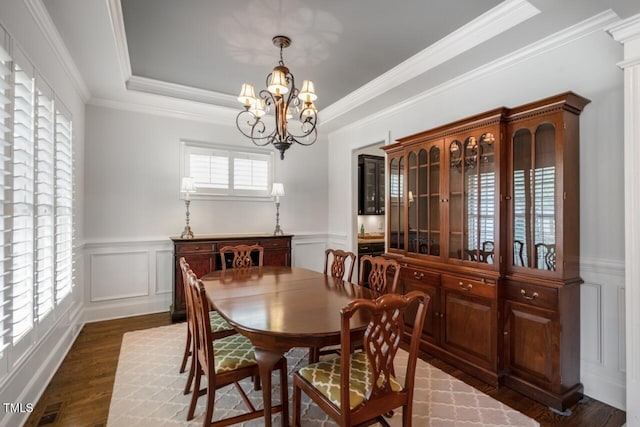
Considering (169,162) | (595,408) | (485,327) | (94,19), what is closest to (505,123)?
(485,327)

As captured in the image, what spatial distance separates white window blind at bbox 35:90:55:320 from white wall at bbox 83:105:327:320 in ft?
4.92

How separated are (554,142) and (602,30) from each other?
85cm

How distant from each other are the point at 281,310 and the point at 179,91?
341 centimetres

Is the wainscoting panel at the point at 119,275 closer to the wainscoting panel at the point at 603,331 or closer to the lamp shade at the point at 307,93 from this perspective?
the lamp shade at the point at 307,93

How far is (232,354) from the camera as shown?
2.00 metres

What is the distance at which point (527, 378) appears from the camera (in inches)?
93.4

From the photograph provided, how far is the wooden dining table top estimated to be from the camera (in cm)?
163

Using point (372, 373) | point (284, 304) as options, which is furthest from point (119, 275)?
point (372, 373)

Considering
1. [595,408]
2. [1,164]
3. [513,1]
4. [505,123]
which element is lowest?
[595,408]

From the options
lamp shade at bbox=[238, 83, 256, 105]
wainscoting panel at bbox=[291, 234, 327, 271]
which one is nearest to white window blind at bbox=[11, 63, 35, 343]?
lamp shade at bbox=[238, 83, 256, 105]

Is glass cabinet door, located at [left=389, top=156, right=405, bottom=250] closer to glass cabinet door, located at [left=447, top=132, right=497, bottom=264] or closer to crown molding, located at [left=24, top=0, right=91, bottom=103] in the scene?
glass cabinet door, located at [left=447, top=132, right=497, bottom=264]

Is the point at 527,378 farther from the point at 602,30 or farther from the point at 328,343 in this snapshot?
the point at 602,30

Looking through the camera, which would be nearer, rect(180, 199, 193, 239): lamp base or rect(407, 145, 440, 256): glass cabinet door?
rect(407, 145, 440, 256): glass cabinet door

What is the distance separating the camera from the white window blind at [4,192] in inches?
65.9
